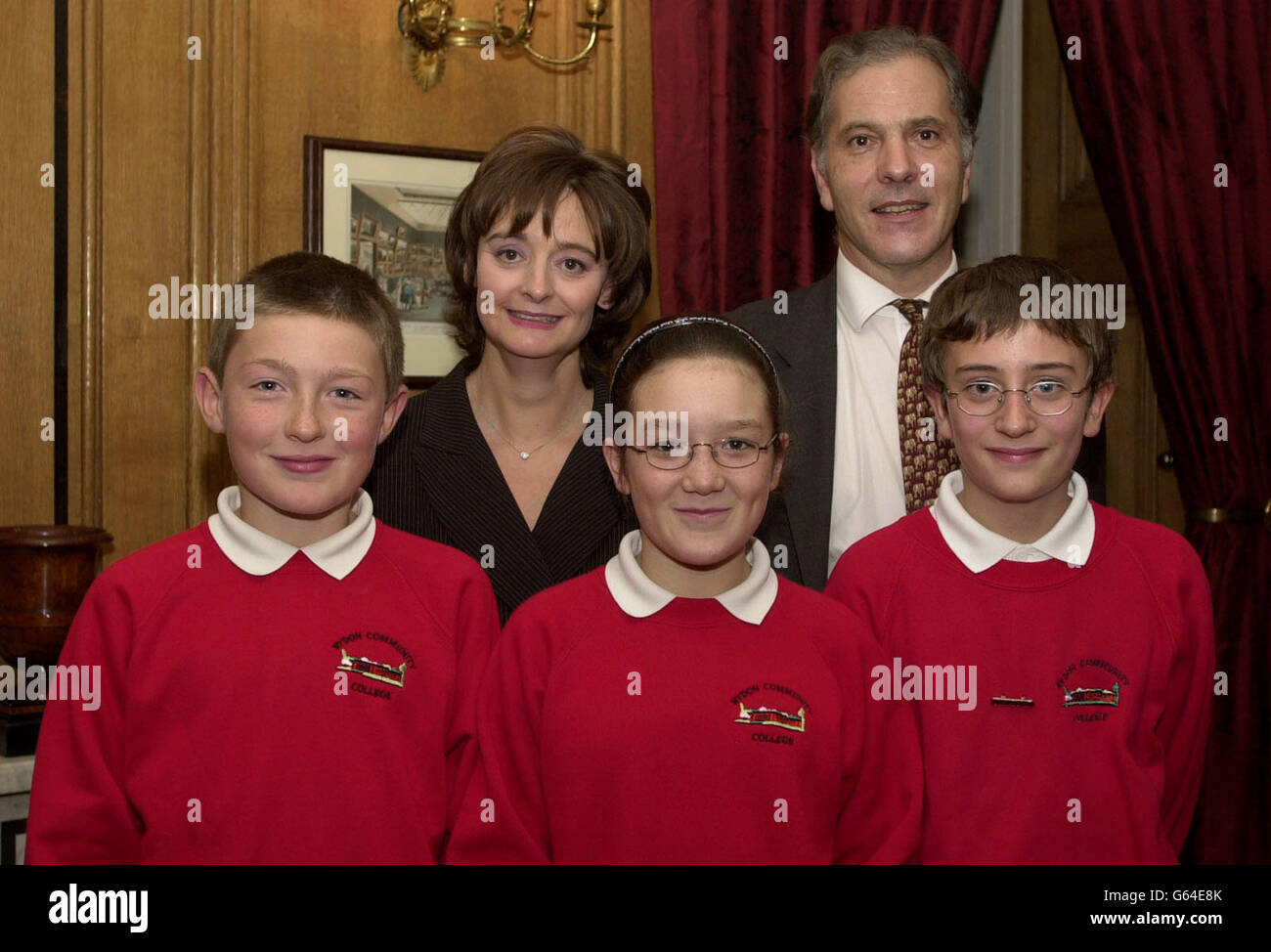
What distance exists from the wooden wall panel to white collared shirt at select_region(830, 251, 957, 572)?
160 cm

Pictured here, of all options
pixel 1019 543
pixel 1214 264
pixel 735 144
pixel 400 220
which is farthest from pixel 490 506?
pixel 1214 264

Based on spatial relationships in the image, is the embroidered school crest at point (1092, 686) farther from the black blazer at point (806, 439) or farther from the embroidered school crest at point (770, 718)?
the black blazer at point (806, 439)

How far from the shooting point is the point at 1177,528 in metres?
3.81

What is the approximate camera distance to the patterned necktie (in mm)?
2289

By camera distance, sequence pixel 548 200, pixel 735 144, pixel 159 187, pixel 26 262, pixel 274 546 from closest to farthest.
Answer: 1. pixel 274 546
2. pixel 548 200
3. pixel 26 262
4. pixel 159 187
5. pixel 735 144

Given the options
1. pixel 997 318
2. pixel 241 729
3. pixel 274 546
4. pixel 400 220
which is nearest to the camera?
pixel 241 729

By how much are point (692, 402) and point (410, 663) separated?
21.4 inches

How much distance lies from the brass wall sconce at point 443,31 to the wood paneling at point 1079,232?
1.41 metres

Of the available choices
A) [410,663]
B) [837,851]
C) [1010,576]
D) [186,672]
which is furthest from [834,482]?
[186,672]

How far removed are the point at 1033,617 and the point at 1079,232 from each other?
7.19 feet

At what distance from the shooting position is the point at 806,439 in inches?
91.9

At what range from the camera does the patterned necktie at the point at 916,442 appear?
2.29 m

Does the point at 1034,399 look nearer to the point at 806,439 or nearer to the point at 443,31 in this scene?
the point at 806,439
